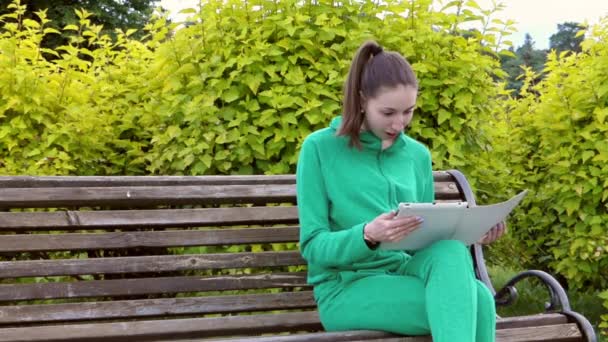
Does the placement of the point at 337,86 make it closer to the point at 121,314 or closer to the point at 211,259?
the point at 211,259

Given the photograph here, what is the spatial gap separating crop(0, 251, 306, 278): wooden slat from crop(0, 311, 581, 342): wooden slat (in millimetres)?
220

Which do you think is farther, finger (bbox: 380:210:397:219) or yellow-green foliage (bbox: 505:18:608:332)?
yellow-green foliage (bbox: 505:18:608:332)

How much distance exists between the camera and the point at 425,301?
8.86 ft

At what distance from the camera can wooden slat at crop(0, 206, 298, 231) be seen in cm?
314

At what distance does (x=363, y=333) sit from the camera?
2.77 metres

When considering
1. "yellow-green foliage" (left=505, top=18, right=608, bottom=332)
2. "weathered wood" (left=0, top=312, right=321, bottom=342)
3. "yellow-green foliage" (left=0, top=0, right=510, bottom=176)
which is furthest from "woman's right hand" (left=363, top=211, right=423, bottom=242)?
"yellow-green foliage" (left=505, top=18, right=608, bottom=332)

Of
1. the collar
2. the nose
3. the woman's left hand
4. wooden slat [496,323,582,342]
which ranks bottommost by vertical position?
wooden slat [496,323,582,342]

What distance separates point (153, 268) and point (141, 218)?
7.7 inches

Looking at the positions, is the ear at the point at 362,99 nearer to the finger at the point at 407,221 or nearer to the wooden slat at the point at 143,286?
the finger at the point at 407,221

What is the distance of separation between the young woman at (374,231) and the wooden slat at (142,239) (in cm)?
38

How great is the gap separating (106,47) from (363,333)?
2655 millimetres

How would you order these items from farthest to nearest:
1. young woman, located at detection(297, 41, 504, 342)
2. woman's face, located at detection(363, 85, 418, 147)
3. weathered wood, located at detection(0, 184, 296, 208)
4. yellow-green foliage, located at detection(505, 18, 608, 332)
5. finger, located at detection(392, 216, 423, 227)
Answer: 1. yellow-green foliage, located at detection(505, 18, 608, 332)
2. weathered wood, located at detection(0, 184, 296, 208)
3. woman's face, located at detection(363, 85, 418, 147)
4. young woman, located at detection(297, 41, 504, 342)
5. finger, located at detection(392, 216, 423, 227)

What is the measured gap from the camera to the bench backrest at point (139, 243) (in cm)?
309

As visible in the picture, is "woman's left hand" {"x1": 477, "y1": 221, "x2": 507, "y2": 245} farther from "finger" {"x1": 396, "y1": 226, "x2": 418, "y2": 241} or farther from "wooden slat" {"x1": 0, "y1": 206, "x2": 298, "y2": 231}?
"wooden slat" {"x1": 0, "y1": 206, "x2": 298, "y2": 231}
